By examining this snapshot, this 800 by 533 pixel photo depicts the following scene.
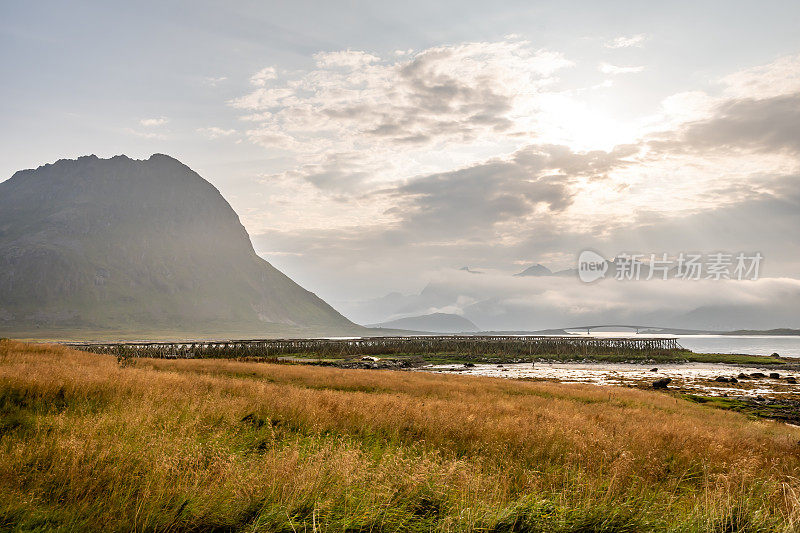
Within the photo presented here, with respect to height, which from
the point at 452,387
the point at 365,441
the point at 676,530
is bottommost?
the point at 452,387

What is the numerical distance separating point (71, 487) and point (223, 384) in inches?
490

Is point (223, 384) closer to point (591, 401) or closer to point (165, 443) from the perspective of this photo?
point (165, 443)

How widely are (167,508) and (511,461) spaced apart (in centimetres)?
653

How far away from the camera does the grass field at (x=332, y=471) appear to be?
5.68 meters

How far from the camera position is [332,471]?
6.80 metres

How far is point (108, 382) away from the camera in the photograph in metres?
13.3

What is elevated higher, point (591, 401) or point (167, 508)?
point (167, 508)

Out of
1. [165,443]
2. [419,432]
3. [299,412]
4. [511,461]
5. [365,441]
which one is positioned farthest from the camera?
[299,412]

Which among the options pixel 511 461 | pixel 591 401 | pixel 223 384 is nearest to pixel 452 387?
pixel 591 401

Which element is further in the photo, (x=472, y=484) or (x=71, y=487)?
(x=472, y=484)

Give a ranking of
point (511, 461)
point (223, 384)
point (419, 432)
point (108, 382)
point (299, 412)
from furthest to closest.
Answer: point (223, 384) < point (108, 382) < point (299, 412) < point (419, 432) < point (511, 461)

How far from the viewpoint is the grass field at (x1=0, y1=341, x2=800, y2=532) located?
18.6ft

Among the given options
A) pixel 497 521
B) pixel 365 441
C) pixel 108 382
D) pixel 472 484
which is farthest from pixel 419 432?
pixel 108 382

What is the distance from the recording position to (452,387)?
27906 millimetres
